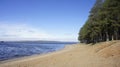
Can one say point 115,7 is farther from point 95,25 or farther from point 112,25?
point 95,25

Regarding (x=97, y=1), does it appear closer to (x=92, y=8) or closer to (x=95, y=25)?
(x=92, y=8)

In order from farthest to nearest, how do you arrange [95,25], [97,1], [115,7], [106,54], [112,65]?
[97,1]
[95,25]
[115,7]
[106,54]
[112,65]

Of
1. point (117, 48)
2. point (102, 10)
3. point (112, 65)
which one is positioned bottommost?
point (112, 65)

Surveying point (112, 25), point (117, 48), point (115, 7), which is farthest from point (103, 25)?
point (117, 48)

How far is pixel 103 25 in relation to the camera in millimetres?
45438

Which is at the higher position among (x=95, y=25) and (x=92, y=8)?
(x=92, y=8)

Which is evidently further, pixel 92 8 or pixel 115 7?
pixel 92 8

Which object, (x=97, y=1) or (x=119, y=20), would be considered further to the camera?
(x=97, y=1)

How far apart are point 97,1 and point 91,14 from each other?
5211mm

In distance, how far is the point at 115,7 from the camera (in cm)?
4216

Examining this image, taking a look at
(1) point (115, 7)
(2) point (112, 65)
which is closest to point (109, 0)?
(1) point (115, 7)

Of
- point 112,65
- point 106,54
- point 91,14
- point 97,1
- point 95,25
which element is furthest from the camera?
point 91,14

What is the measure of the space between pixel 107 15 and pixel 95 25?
580 cm

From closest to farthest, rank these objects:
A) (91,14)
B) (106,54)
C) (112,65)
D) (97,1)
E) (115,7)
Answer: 1. (112,65)
2. (106,54)
3. (115,7)
4. (97,1)
5. (91,14)
